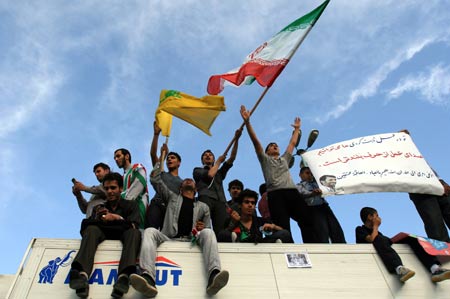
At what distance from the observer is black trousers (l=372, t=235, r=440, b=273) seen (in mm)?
5105

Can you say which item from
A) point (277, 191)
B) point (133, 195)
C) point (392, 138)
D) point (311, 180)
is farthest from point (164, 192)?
point (392, 138)

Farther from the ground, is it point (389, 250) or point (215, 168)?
point (215, 168)

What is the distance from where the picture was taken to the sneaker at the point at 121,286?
4195mm

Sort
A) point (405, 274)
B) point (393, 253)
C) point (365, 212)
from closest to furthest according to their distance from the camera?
point (405, 274)
point (393, 253)
point (365, 212)

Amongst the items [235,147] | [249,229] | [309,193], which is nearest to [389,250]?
[309,193]

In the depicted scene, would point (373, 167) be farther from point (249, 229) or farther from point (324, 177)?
point (249, 229)

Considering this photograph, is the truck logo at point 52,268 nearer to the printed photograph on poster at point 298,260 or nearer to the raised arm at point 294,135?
the printed photograph on poster at point 298,260

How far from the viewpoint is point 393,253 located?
5.24 m

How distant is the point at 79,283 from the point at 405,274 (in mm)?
3551

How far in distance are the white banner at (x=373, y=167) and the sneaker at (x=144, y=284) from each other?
300cm

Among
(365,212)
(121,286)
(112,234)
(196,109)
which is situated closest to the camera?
(121,286)

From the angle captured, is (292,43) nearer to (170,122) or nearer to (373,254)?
(170,122)

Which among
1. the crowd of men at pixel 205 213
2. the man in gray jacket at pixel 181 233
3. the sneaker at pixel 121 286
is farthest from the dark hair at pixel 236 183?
the sneaker at pixel 121 286

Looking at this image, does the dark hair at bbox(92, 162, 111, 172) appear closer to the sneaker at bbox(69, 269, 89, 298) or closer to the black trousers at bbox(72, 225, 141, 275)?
the black trousers at bbox(72, 225, 141, 275)
